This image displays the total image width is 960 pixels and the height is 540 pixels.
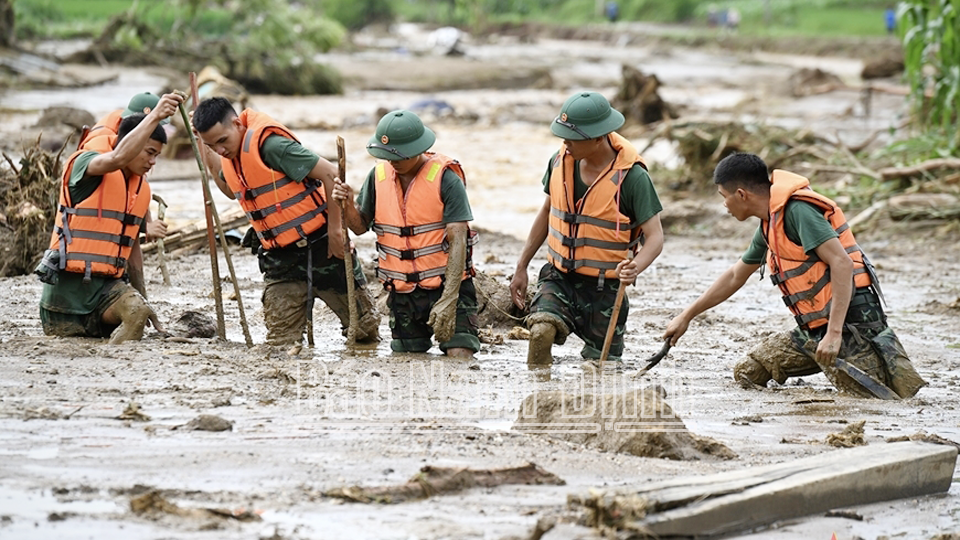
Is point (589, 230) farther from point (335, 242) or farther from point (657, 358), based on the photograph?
point (335, 242)

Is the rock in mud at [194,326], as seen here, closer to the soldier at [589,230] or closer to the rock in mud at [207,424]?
the soldier at [589,230]

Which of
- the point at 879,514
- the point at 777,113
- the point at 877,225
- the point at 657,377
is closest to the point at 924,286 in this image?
the point at 877,225

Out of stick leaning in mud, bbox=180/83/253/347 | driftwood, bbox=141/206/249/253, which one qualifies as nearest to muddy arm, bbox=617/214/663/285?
stick leaning in mud, bbox=180/83/253/347

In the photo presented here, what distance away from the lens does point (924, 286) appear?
10367mm

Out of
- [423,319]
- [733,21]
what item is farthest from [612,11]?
[423,319]

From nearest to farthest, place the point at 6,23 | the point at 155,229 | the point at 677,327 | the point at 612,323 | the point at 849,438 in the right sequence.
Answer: the point at 849,438, the point at 677,327, the point at 612,323, the point at 155,229, the point at 6,23

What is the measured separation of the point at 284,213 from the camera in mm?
7223

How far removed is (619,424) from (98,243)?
11.0 feet

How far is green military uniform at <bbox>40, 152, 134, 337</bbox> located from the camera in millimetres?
7039

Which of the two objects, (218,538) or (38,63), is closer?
(218,538)

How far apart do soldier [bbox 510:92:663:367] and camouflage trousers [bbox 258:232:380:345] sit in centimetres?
101

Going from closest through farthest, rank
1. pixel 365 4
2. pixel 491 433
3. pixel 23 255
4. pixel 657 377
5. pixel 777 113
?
pixel 491 433
pixel 657 377
pixel 23 255
pixel 777 113
pixel 365 4

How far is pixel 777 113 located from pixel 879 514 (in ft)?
74.3

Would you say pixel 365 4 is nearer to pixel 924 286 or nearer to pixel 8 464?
pixel 924 286
